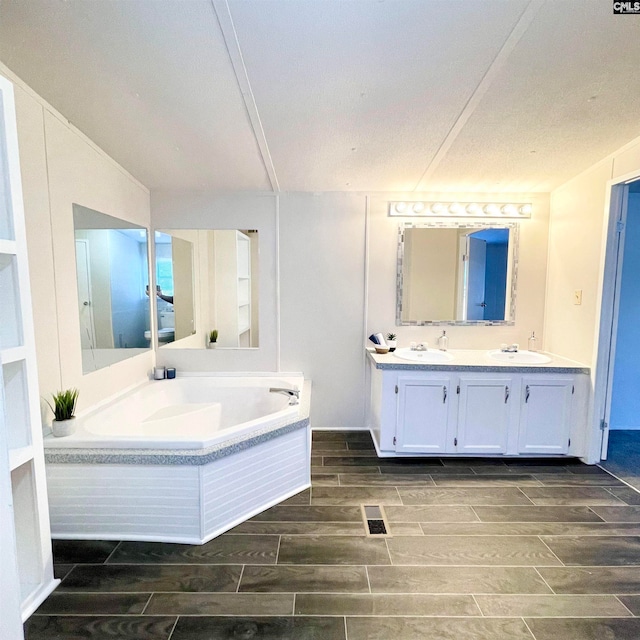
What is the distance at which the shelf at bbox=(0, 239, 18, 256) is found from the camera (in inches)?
49.7

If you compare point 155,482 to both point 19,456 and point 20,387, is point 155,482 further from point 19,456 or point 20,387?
point 20,387

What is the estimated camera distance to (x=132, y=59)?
1432 millimetres

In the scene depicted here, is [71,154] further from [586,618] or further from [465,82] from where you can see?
[586,618]

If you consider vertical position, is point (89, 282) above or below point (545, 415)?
above

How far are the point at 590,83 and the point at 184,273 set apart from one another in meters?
3.09

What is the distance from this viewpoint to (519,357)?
292cm

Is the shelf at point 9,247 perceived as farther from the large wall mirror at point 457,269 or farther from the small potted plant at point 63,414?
the large wall mirror at point 457,269

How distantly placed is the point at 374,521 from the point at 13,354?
1.98m

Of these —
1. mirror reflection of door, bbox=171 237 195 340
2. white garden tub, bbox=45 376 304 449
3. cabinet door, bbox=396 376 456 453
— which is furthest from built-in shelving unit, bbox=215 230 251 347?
cabinet door, bbox=396 376 456 453

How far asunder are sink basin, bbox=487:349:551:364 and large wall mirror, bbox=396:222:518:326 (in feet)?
1.20

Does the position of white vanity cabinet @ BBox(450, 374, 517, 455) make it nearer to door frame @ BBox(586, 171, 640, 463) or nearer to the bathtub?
door frame @ BBox(586, 171, 640, 463)

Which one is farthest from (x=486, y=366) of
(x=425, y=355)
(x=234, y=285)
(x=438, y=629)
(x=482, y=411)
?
(x=234, y=285)

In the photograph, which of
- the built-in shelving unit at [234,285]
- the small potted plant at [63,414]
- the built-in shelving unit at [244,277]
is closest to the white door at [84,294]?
the small potted plant at [63,414]

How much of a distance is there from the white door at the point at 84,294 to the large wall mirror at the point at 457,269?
247cm
